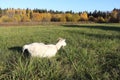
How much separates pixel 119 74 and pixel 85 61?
116 centimetres

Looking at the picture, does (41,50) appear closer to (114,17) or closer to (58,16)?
(114,17)

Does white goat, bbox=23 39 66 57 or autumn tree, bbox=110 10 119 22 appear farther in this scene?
autumn tree, bbox=110 10 119 22

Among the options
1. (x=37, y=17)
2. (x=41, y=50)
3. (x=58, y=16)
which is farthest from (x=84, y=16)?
(x=41, y=50)

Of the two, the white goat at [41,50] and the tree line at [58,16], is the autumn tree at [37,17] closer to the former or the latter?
the tree line at [58,16]

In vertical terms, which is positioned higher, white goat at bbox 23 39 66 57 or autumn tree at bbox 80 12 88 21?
white goat at bbox 23 39 66 57

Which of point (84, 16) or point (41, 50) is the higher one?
point (41, 50)

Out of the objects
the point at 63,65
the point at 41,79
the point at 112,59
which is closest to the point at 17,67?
the point at 41,79

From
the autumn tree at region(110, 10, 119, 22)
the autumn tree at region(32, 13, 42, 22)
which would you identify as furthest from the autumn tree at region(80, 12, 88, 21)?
the autumn tree at region(32, 13, 42, 22)

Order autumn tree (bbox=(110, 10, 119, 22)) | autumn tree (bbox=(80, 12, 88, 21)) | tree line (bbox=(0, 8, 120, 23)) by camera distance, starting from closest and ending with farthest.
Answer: autumn tree (bbox=(110, 10, 119, 22)) < tree line (bbox=(0, 8, 120, 23)) < autumn tree (bbox=(80, 12, 88, 21))

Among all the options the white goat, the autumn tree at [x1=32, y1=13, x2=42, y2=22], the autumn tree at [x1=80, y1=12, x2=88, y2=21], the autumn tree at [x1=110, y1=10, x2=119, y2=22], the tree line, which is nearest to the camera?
the white goat

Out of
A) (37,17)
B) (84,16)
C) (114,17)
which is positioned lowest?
(37,17)

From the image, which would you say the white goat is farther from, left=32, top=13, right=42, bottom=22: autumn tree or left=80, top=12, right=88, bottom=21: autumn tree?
left=80, top=12, right=88, bottom=21: autumn tree

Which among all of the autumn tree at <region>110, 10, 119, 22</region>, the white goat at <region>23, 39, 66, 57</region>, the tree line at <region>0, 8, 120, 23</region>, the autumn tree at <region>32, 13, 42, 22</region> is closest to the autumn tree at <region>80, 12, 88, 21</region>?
the tree line at <region>0, 8, 120, 23</region>

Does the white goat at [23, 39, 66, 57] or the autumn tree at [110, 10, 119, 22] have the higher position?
the white goat at [23, 39, 66, 57]
